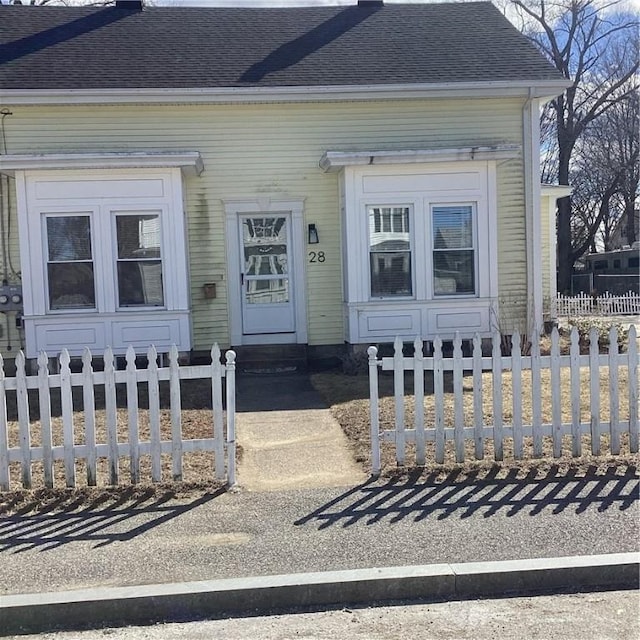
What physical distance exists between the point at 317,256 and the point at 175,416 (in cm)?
687

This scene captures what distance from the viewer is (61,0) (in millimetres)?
24250

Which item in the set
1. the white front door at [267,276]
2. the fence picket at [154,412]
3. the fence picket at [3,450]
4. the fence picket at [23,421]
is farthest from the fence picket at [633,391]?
the white front door at [267,276]

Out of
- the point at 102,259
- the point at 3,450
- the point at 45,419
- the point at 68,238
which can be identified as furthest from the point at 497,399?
the point at 68,238

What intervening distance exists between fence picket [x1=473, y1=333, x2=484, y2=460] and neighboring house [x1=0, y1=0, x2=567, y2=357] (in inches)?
215

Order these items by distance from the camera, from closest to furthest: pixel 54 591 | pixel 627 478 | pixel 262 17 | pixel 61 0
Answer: pixel 54 591 < pixel 627 478 < pixel 262 17 < pixel 61 0

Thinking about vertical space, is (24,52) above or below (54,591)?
above

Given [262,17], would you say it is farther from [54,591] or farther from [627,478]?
[54,591]

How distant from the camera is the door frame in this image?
1130 cm

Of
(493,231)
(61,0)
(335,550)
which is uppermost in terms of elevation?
(61,0)

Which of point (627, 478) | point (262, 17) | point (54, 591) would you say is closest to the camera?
point (54, 591)

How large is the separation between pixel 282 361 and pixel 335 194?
299 cm

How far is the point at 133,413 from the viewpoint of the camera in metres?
4.92

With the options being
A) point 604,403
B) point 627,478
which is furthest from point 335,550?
point 604,403

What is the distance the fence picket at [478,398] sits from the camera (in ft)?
17.2
